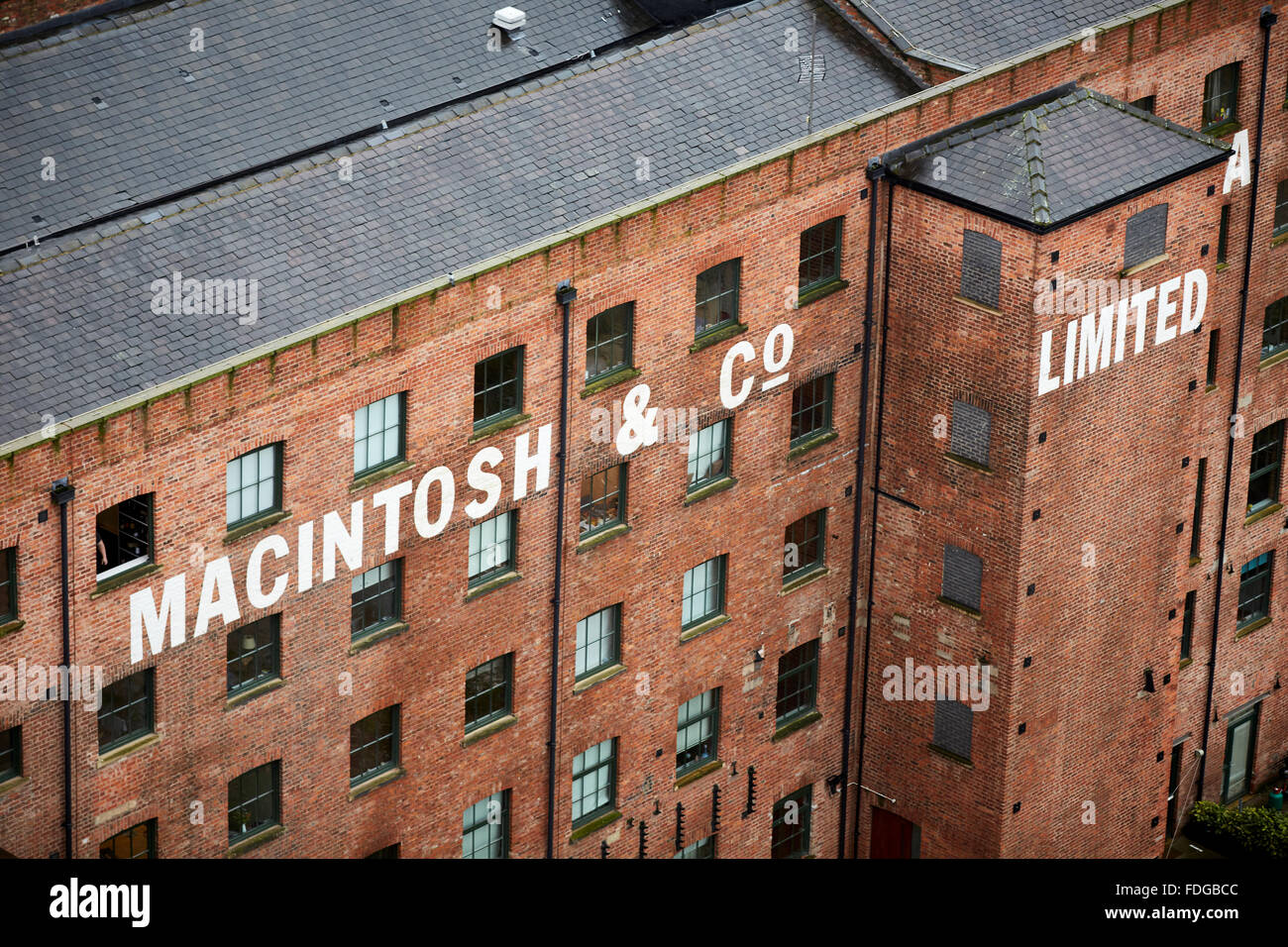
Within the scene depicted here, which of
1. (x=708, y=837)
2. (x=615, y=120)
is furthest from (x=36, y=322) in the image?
(x=708, y=837)

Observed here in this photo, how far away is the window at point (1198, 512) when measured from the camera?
7911 centimetres

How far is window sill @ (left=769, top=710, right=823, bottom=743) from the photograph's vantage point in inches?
2891

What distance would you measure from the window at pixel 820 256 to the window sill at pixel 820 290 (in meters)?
0.05

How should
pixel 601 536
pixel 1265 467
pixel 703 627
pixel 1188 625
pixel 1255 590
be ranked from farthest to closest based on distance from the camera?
pixel 1255 590, pixel 1265 467, pixel 1188 625, pixel 703 627, pixel 601 536

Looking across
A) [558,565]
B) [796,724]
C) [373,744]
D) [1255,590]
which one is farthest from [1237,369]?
[373,744]

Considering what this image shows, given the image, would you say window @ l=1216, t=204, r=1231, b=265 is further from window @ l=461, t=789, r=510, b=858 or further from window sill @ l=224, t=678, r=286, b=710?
window sill @ l=224, t=678, r=286, b=710

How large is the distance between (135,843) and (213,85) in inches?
654

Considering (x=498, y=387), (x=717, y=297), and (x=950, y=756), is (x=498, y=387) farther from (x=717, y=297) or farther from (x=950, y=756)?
(x=950, y=756)

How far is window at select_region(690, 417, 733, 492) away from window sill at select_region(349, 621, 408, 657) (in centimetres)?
821

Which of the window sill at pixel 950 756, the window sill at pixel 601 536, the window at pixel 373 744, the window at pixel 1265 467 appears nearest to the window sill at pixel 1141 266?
the window sill at pixel 601 536

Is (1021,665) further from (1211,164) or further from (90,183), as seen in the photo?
(90,183)

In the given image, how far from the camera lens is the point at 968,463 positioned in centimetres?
6962

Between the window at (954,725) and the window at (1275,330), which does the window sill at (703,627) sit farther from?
the window at (1275,330)

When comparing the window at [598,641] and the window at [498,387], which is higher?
the window at [498,387]
